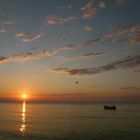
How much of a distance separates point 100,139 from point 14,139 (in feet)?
65.6

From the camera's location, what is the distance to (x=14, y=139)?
177ft

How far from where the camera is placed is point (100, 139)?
5225 cm

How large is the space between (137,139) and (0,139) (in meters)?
31.6

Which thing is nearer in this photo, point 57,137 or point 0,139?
point 0,139

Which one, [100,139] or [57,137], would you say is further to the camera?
[57,137]

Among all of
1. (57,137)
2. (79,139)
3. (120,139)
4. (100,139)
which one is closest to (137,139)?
(120,139)

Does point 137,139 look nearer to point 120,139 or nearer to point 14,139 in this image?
point 120,139

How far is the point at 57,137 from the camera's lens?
Result: 56688 mm

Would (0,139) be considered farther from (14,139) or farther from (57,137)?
(57,137)

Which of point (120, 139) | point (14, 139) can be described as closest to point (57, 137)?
point (14, 139)

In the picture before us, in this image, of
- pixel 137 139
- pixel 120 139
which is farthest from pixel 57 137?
pixel 137 139

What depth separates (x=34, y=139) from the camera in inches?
2137

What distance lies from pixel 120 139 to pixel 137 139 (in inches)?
168

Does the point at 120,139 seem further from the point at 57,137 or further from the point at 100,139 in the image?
the point at 57,137
